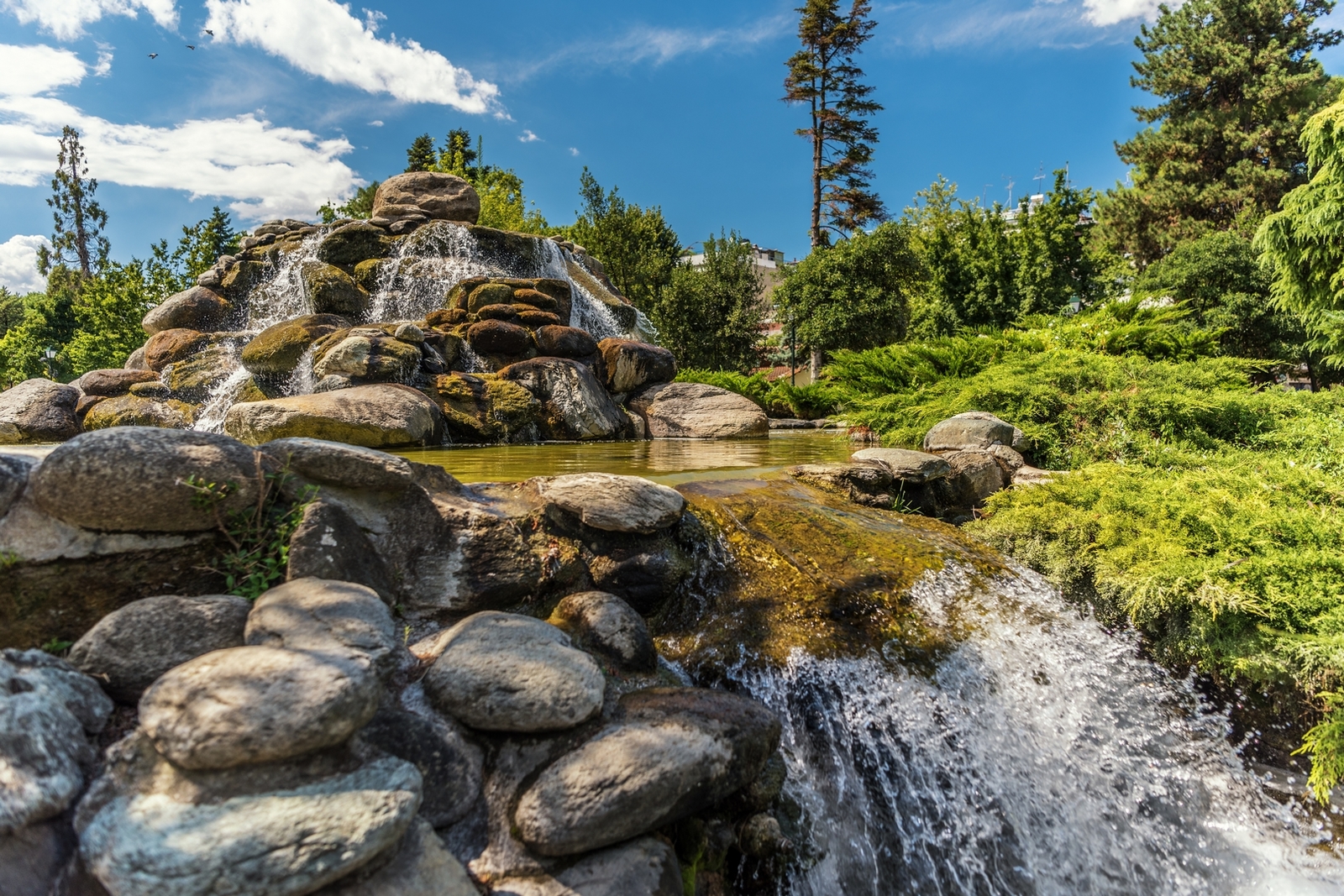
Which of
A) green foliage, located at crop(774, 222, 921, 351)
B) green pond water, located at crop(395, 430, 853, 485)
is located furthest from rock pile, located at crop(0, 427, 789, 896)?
green foliage, located at crop(774, 222, 921, 351)

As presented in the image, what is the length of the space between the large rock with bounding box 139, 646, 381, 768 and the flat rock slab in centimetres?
11

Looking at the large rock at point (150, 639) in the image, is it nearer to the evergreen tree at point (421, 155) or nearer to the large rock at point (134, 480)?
the large rock at point (134, 480)

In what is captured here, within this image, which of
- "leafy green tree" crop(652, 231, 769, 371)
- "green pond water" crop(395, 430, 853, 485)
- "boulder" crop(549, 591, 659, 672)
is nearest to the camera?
"boulder" crop(549, 591, 659, 672)

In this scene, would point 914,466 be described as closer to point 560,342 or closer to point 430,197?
point 560,342

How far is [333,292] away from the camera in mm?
12984

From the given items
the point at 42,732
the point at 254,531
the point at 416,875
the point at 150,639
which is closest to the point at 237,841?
the point at 416,875

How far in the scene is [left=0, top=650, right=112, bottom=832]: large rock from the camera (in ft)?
5.14

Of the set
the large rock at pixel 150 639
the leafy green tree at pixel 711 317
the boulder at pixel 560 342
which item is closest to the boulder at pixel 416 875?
the large rock at pixel 150 639

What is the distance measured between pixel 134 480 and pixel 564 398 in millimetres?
7994

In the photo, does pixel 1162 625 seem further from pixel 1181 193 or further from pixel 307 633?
pixel 1181 193

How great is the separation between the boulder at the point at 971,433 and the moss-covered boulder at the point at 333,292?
37.7 ft

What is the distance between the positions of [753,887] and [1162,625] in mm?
2774

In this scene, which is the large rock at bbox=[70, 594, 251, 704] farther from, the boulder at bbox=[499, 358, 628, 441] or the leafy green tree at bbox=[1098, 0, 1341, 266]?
the leafy green tree at bbox=[1098, 0, 1341, 266]

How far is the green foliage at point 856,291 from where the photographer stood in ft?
64.0
